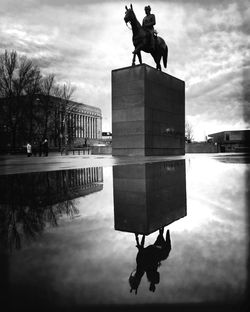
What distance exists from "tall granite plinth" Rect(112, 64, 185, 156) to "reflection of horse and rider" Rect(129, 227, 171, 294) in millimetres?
16625

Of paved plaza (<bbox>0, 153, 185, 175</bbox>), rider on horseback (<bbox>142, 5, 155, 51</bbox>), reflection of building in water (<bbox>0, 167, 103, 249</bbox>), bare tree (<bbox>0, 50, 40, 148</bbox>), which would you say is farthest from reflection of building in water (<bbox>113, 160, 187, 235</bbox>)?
bare tree (<bbox>0, 50, 40, 148</bbox>)

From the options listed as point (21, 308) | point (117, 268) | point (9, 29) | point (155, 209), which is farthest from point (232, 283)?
point (9, 29)

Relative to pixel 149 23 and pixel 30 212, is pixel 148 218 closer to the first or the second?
pixel 30 212

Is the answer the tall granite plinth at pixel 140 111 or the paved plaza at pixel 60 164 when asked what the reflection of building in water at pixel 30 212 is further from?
the tall granite plinth at pixel 140 111

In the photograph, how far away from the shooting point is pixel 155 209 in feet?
9.46

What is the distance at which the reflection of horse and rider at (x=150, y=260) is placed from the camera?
3.85ft

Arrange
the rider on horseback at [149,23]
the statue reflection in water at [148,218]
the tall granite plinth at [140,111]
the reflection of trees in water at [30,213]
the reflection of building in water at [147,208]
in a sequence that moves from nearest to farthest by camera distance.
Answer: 1. the statue reflection in water at [148,218]
2. the reflection of trees in water at [30,213]
3. the reflection of building in water at [147,208]
4. the rider on horseback at [149,23]
5. the tall granite plinth at [140,111]

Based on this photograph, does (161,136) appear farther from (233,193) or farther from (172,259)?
(172,259)

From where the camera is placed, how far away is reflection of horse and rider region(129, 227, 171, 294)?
1.17 m

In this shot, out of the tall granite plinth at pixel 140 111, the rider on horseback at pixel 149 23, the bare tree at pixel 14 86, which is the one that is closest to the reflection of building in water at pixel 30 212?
the tall granite plinth at pixel 140 111

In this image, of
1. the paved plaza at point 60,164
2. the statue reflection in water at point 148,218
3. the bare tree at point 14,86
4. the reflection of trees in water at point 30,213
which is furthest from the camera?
the bare tree at point 14,86

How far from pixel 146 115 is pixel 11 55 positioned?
25675 mm

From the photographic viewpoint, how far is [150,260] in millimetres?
→ 1414

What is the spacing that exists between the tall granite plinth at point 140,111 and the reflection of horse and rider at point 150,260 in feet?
54.5
